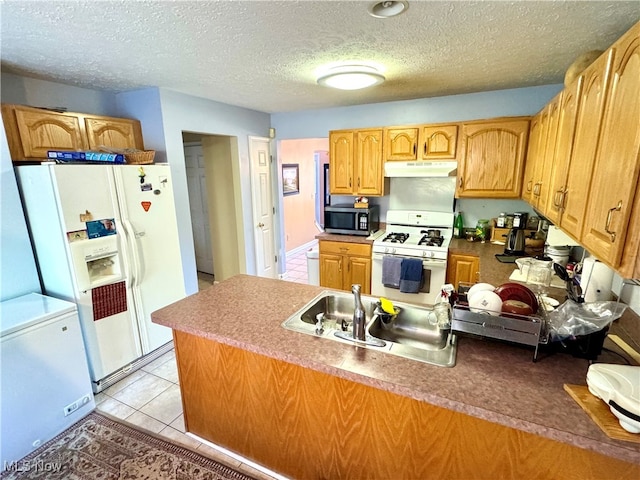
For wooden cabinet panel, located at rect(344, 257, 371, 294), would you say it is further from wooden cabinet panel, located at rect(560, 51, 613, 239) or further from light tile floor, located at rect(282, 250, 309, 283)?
wooden cabinet panel, located at rect(560, 51, 613, 239)

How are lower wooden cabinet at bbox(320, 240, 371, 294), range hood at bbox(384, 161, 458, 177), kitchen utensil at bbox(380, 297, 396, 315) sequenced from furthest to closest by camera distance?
1. lower wooden cabinet at bbox(320, 240, 371, 294)
2. range hood at bbox(384, 161, 458, 177)
3. kitchen utensil at bbox(380, 297, 396, 315)

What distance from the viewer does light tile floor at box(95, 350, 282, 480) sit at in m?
1.88

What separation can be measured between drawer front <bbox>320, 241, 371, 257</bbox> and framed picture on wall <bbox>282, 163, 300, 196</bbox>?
2.22m

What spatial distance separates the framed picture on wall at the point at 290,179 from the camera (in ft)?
18.6

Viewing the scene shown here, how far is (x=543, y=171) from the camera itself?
2.10 meters

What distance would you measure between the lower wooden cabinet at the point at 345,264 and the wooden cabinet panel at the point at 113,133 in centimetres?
220

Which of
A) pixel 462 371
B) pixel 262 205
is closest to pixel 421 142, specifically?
pixel 262 205

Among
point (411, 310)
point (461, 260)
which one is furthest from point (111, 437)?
point (461, 260)

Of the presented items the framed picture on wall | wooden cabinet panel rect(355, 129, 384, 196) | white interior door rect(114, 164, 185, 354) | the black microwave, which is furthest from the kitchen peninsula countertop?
the framed picture on wall

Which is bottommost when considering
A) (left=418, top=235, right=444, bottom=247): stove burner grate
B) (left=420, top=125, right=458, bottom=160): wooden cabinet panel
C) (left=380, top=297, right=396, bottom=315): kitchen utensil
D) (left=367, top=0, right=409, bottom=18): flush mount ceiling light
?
(left=418, top=235, right=444, bottom=247): stove burner grate

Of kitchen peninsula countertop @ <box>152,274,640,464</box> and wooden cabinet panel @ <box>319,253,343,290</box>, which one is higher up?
kitchen peninsula countertop @ <box>152,274,640,464</box>

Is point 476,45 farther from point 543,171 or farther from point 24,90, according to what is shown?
point 24,90

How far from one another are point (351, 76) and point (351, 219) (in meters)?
1.74

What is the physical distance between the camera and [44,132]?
91.6 inches
